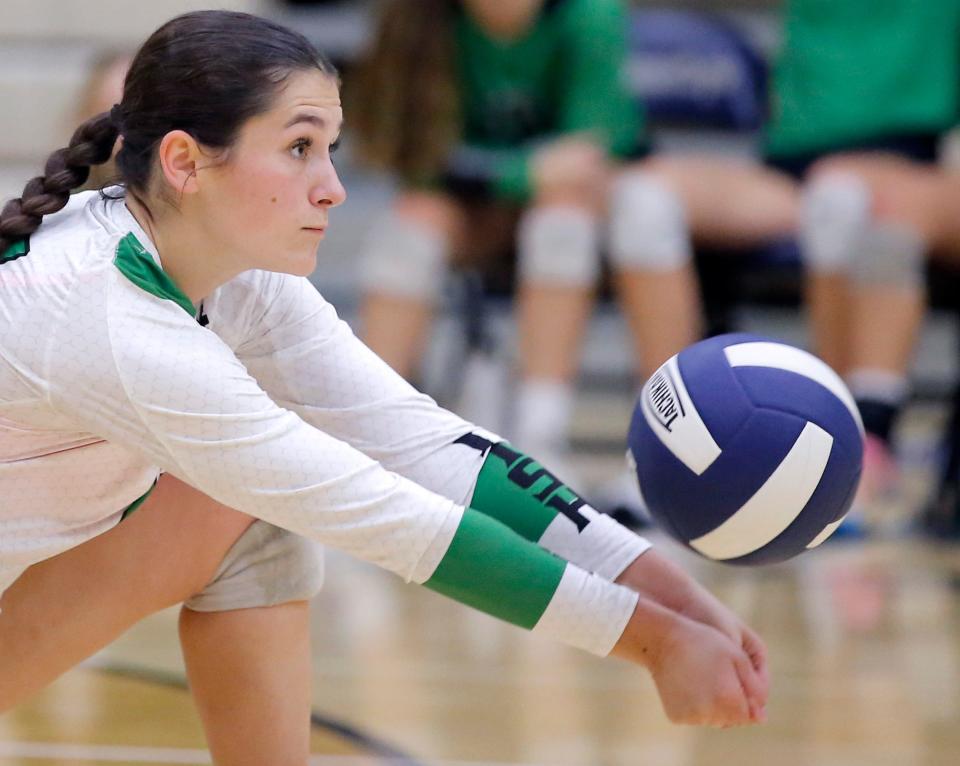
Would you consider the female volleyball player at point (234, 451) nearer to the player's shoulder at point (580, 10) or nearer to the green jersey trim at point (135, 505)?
the green jersey trim at point (135, 505)

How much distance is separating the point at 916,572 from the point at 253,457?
201 cm

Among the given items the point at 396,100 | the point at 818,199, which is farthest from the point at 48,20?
the point at 818,199

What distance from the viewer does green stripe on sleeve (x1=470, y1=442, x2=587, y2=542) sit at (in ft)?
4.77

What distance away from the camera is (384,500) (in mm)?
1234

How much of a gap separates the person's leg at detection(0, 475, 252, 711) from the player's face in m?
0.28

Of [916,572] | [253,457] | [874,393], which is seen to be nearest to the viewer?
[253,457]

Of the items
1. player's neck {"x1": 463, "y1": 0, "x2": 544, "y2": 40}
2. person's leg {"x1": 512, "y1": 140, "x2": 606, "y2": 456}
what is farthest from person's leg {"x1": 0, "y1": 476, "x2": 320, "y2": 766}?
player's neck {"x1": 463, "y1": 0, "x2": 544, "y2": 40}

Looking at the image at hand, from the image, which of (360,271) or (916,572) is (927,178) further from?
(360,271)

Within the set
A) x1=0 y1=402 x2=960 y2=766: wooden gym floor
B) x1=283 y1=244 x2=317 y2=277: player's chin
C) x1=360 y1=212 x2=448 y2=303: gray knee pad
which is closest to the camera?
x1=283 y1=244 x2=317 y2=277: player's chin

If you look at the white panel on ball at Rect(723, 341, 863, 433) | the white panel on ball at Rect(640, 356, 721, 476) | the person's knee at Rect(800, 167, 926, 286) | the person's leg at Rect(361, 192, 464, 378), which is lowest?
the person's leg at Rect(361, 192, 464, 378)

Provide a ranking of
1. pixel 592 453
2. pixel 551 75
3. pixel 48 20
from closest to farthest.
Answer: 1. pixel 551 75
2. pixel 592 453
3. pixel 48 20

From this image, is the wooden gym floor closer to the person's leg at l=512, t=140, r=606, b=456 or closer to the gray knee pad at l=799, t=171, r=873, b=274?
the person's leg at l=512, t=140, r=606, b=456

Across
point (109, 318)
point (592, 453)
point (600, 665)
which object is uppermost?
point (109, 318)

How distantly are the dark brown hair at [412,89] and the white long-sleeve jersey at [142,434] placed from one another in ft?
7.23
